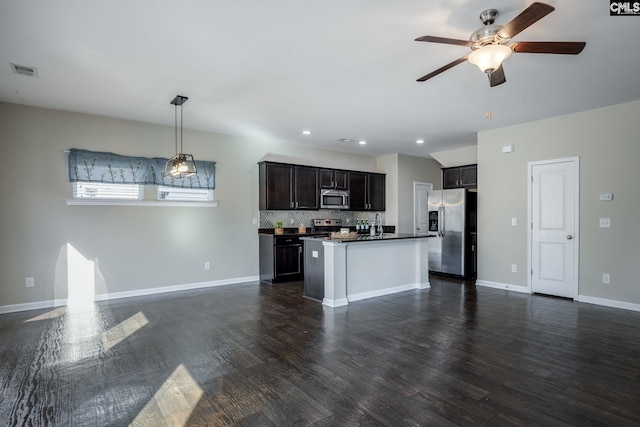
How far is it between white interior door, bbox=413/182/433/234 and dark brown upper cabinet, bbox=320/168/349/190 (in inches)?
74.5

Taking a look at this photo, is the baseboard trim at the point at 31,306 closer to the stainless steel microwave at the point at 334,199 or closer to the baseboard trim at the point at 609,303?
the stainless steel microwave at the point at 334,199

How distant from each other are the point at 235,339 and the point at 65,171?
11.4 feet

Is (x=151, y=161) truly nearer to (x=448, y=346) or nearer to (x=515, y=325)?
(x=448, y=346)

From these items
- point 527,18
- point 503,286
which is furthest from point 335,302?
point 527,18

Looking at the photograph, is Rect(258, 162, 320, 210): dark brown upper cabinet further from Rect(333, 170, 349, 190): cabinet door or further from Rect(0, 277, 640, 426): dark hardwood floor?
Rect(0, 277, 640, 426): dark hardwood floor

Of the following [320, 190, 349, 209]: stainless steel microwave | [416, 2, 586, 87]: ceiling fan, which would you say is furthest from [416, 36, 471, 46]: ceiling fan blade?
[320, 190, 349, 209]: stainless steel microwave

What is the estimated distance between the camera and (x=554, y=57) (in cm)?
315

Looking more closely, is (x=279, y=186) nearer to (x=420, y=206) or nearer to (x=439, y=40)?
(x=420, y=206)

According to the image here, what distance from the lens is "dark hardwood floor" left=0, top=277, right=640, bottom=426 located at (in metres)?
2.14

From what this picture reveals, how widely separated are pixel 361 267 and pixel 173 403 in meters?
3.13

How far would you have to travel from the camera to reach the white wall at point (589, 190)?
4449mm

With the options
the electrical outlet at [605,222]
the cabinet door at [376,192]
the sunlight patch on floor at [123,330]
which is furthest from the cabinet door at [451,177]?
the sunlight patch on floor at [123,330]

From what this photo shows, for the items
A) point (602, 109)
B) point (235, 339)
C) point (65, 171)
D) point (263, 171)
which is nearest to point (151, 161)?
point (65, 171)

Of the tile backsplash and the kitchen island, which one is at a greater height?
the tile backsplash
